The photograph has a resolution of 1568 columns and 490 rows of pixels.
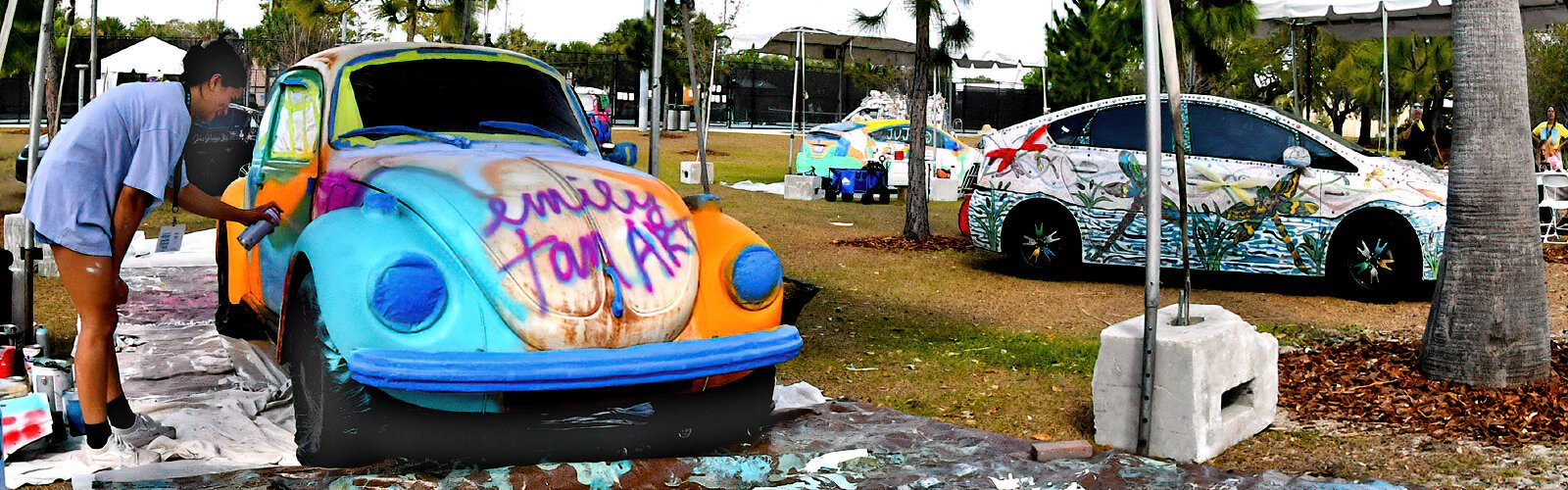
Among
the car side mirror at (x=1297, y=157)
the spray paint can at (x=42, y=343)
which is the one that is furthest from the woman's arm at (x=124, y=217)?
the car side mirror at (x=1297, y=157)

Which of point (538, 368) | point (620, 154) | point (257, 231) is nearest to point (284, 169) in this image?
point (257, 231)

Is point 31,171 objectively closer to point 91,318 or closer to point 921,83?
point 91,318

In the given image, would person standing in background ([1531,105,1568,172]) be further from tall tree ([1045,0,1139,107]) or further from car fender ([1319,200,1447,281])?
tall tree ([1045,0,1139,107])

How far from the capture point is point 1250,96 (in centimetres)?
4597

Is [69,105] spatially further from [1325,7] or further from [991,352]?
[991,352]

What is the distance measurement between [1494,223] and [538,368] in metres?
4.33

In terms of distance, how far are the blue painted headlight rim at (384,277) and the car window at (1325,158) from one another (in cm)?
689

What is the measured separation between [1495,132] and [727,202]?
12.4 meters

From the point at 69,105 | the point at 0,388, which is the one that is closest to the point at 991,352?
the point at 0,388

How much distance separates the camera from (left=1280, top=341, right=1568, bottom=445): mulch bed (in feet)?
19.2

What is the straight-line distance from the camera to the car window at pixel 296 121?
19.2 ft

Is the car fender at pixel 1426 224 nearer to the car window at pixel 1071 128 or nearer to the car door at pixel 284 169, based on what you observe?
the car window at pixel 1071 128

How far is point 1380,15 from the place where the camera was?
665 inches

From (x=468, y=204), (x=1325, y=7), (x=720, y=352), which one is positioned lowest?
(x=720, y=352)
